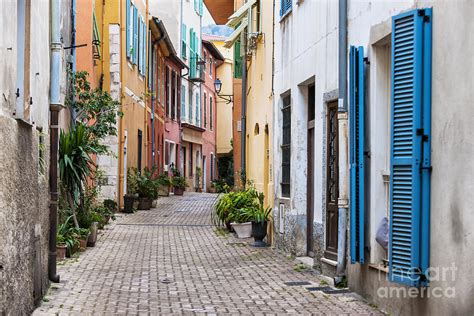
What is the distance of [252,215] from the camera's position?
15211mm

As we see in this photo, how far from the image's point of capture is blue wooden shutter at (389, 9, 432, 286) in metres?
6.29

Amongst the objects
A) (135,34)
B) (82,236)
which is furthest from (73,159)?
(135,34)

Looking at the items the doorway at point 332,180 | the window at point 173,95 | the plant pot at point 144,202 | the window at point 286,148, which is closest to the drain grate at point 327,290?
the doorway at point 332,180

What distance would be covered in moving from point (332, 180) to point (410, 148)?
134 inches

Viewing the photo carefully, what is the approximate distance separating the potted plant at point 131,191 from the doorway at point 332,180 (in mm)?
12652

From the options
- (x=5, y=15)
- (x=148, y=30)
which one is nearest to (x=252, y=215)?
(x=5, y=15)

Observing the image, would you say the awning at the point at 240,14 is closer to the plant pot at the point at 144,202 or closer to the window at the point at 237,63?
the window at the point at 237,63

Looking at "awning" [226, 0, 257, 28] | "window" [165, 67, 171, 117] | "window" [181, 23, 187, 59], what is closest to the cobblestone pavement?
"awning" [226, 0, 257, 28]

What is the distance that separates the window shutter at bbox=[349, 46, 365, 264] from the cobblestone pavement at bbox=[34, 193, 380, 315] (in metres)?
0.61

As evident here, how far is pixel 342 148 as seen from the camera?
888cm

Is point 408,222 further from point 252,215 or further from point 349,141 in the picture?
point 252,215

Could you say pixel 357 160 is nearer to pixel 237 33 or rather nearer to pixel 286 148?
pixel 286 148

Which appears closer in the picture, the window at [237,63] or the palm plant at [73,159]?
the palm plant at [73,159]

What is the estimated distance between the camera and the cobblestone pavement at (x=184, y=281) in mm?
7984
